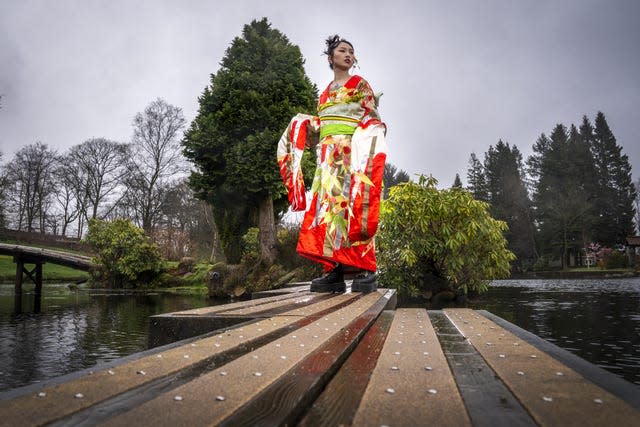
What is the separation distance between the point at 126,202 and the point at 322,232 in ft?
92.6

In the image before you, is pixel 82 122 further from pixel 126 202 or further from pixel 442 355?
pixel 442 355

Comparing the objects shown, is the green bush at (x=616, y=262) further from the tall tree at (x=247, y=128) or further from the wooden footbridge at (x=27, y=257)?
the wooden footbridge at (x=27, y=257)

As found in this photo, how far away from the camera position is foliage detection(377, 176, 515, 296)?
5.77 meters

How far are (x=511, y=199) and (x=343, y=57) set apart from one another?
125 ft

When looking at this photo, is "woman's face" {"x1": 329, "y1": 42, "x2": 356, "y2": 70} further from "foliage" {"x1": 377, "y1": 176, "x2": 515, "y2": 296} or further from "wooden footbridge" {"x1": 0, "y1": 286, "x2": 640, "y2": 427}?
"wooden footbridge" {"x1": 0, "y1": 286, "x2": 640, "y2": 427}

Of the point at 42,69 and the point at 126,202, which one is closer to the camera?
the point at 42,69

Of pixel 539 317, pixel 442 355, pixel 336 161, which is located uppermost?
pixel 336 161

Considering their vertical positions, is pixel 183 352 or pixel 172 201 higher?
pixel 172 201

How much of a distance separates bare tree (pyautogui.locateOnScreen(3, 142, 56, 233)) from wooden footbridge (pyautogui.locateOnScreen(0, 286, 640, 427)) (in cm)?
3466

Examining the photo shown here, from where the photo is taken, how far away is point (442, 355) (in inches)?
44.0

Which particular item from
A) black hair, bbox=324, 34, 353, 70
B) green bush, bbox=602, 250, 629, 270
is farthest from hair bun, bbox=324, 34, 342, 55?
green bush, bbox=602, 250, 629, 270

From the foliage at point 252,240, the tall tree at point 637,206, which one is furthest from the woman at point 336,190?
the tall tree at point 637,206

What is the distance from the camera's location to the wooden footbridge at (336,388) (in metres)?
0.65

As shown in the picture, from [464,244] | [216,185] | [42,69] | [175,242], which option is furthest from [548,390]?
[175,242]
